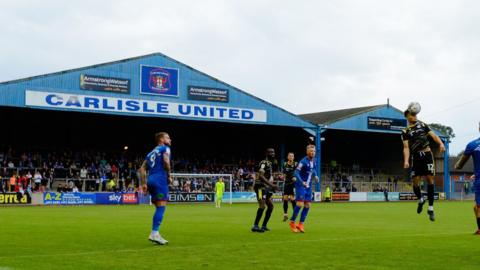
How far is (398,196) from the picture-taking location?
6284 cm

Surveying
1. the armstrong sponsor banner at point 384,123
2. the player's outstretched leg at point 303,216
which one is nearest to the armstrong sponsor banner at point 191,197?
the armstrong sponsor banner at point 384,123

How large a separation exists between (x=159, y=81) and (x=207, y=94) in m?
3.95

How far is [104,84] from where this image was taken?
4659 centimetres

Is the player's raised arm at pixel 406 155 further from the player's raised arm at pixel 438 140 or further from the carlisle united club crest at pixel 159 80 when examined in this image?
the carlisle united club crest at pixel 159 80

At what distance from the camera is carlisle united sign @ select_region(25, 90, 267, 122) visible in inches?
1748

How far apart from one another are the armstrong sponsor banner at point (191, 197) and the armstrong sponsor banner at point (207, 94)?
6.93 meters

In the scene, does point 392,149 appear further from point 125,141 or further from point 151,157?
point 151,157

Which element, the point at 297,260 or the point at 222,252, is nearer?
the point at 297,260

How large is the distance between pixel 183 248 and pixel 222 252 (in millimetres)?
1030

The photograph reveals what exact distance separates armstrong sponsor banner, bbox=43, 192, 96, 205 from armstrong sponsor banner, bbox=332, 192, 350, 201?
21038 millimetres

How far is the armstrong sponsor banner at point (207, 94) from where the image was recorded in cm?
5036

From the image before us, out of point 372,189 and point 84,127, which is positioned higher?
point 84,127

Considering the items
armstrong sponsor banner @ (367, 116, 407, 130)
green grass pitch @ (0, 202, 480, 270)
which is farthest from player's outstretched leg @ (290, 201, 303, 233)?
armstrong sponsor banner @ (367, 116, 407, 130)

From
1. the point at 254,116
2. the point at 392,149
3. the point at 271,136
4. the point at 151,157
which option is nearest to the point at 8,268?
the point at 151,157
